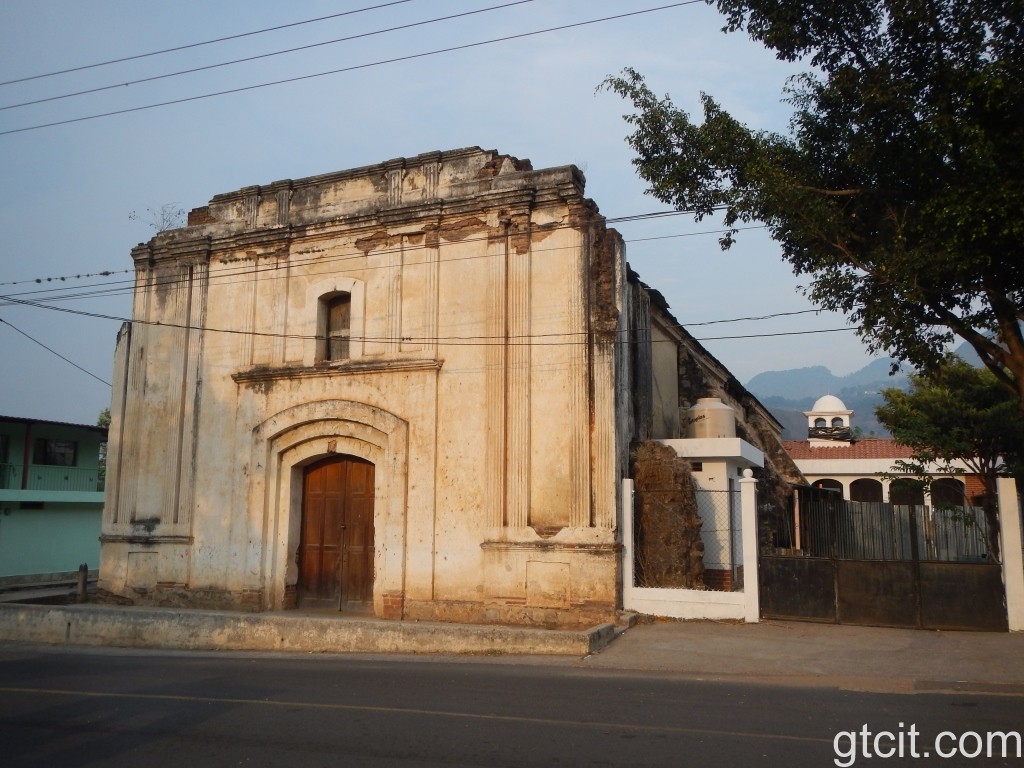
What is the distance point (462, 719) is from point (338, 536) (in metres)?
9.00

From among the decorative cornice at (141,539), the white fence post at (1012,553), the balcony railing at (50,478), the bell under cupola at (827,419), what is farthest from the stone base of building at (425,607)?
the bell under cupola at (827,419)

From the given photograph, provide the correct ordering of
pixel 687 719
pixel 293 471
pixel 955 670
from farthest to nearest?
pixel 293 471
pixel 955 670
pixel 687 719

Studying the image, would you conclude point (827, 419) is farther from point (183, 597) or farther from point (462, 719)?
point (462, 719)

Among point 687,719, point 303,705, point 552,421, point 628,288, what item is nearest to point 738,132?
point 628,288

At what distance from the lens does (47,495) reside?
30938 mm

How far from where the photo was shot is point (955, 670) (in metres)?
9.83

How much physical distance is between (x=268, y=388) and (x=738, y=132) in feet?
32.4

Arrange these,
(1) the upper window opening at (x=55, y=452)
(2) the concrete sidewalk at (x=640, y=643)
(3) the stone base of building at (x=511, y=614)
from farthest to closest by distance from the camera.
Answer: (1) the upper window opening at (x=55, y=452) < (3) the stone base of building at (x=511, y=614) < (2) the concrete sidewalk at (x=640, y=643)

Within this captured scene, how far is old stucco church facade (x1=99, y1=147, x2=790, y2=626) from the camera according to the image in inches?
550

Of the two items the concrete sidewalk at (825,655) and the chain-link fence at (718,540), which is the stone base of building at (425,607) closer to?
the concrete sidewalk at (825,655)

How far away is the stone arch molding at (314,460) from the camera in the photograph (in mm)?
14922

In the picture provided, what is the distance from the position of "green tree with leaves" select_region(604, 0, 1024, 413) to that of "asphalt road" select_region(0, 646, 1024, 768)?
4.81 metres

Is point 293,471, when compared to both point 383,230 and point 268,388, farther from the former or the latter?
point 383,230

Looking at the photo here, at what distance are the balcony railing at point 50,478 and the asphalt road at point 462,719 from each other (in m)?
23.2
